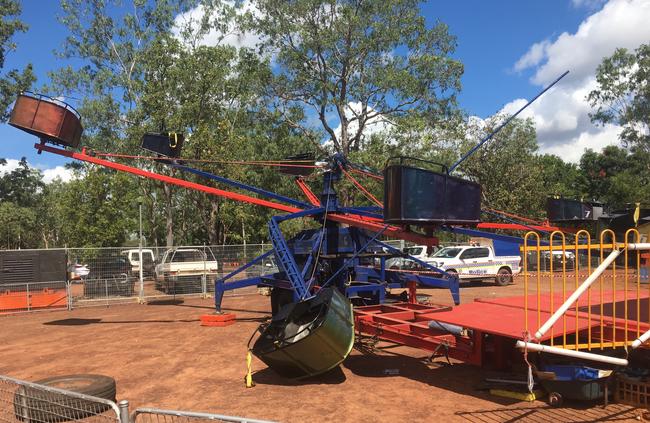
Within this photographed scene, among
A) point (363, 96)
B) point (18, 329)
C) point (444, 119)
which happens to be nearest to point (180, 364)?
point (18, 329)

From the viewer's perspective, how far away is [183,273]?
19891mm

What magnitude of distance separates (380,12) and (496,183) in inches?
583

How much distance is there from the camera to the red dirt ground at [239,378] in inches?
235

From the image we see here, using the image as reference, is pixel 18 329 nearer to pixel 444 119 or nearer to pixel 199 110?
pixel 199 110

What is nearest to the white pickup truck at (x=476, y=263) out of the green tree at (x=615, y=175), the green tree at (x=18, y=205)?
the green tree at (x=615, y=175)

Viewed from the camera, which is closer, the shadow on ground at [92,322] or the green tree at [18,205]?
the shadow on ground at [92,322]

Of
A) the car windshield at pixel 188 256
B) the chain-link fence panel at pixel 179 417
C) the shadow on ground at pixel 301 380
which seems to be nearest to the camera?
the chain-link fence panel at pixel 179 417

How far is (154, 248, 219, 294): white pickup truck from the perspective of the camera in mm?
19812

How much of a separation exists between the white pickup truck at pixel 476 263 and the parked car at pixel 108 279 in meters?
12.7

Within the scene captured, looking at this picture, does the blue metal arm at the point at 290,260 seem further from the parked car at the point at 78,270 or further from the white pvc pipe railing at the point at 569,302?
the parked car at the point at 78,270

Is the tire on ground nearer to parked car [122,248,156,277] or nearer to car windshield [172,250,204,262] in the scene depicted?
parked car [122,248,156,277]

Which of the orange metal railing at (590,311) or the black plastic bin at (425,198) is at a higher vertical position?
the black plastic bin at (425,198)

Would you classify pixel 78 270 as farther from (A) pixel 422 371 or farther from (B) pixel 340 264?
(A) pixel 422 371

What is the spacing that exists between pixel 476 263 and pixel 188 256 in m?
12.7
